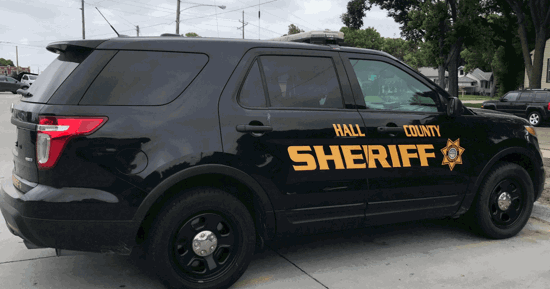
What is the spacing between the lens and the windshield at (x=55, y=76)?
10.1 feet

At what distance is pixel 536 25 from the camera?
23.6m

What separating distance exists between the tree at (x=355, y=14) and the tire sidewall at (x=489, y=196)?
30.4 metres

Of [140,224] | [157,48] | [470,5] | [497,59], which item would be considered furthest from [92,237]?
[497,59]

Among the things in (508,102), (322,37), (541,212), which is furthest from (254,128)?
(508,102)

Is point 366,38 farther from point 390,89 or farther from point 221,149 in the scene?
point 221,149

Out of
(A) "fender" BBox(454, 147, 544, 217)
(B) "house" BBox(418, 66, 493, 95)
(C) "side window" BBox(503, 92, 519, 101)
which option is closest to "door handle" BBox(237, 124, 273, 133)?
(A) "fender" BBox(454, 147, 544, 217)

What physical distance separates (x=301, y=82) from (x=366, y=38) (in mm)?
72360

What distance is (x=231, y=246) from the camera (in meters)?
3.41

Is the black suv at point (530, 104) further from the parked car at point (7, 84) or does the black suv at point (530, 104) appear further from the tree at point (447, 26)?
the parked car at point (7, 84)

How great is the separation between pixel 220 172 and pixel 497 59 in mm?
57675

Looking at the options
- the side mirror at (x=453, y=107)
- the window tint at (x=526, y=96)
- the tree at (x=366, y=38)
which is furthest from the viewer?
the tree at (x=366, y=38)

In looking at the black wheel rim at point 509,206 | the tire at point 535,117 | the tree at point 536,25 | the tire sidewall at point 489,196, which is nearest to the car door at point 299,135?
the tire sidewall at point 489,196

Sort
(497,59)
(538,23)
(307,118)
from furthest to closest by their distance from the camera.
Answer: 1. (497,59)
2. (538,23)
3. (307,118)

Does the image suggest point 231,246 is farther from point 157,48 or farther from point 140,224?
point 157,48
